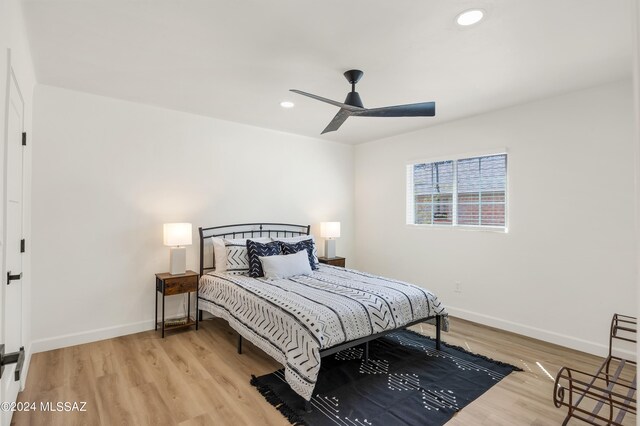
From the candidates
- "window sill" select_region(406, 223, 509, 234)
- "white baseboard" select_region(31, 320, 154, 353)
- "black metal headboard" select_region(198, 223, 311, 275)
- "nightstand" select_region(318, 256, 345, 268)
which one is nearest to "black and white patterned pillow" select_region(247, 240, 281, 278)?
"black metal headboard" select_region(198, 223, 311, 275)

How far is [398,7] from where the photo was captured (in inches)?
78.4

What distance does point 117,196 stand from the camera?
360cm

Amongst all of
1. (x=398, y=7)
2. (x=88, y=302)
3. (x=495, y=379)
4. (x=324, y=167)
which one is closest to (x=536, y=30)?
(x=398, y=7)

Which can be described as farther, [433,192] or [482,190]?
[433,192]

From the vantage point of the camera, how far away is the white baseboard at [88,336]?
3170 mm

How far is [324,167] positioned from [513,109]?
9.04 feet

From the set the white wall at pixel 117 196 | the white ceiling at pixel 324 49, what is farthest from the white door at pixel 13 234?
the white wall at pixel 117 196

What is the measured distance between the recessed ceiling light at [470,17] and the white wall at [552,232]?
1945 mm

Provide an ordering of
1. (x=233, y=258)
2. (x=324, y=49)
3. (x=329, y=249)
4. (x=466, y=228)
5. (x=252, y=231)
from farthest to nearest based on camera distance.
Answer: (x=329, y=249)
(x=252, y=231)
(x=466, y=228)
(x=233, y=258)
(x=324, y=49)

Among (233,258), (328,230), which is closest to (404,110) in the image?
(233,258)

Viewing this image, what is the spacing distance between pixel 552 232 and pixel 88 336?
16.2 feet

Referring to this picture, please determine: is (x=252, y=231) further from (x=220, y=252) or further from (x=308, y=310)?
(x=308, y=310)

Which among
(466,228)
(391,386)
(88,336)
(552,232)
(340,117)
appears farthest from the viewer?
(466,228)

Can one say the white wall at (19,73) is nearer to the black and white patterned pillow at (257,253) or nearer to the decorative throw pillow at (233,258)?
the decorative throw pillow at (233,258)
